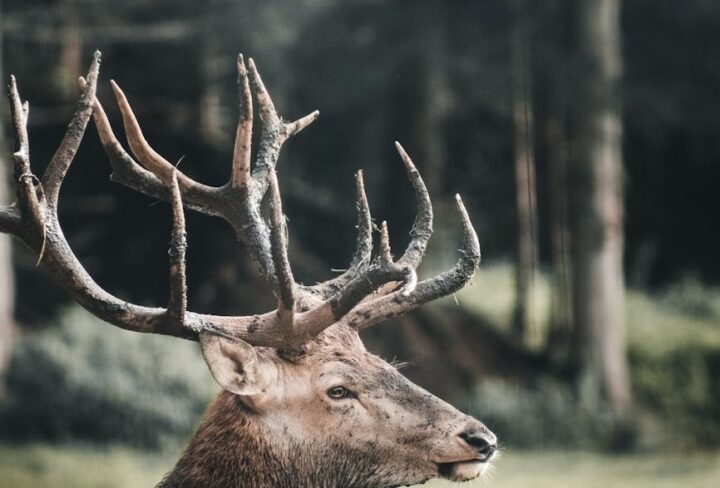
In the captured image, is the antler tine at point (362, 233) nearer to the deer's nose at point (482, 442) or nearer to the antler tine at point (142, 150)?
the antler tine at point (142, 150)

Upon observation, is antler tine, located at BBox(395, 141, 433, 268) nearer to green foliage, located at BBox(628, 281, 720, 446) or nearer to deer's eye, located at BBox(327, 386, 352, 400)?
deer's eye, located at BBox(327, 386, 352, 400)

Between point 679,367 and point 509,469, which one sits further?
point 679,367

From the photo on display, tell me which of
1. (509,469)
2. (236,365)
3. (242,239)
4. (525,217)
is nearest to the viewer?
(236,365)

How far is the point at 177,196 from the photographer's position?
4348mm

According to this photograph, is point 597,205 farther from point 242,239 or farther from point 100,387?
point 242,239

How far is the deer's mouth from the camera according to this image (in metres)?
4.55

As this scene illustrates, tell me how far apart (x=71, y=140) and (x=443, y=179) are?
Result: 1343 centimetres

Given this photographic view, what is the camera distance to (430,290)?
16.1 ft

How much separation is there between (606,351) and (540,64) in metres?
3.71

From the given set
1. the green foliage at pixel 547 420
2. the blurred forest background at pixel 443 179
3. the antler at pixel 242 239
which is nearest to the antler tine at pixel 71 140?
the antler at pixel 242 239

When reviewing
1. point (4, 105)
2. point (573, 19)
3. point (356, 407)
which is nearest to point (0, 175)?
point (4, 105)

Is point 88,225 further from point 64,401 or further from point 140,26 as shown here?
point 64,401

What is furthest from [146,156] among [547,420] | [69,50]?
[69,50]

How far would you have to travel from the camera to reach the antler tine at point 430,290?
488 cm
